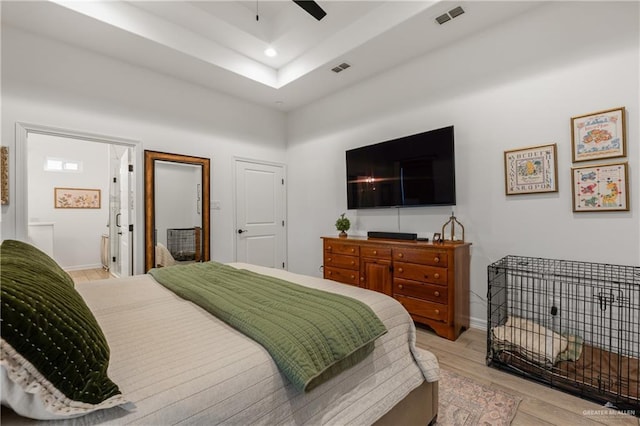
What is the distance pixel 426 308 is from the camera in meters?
2.83

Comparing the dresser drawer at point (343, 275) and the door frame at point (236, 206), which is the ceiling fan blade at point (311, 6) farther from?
the door frame at point (236, 206)

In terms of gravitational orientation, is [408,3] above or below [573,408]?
above

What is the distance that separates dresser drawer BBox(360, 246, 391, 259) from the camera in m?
3.14

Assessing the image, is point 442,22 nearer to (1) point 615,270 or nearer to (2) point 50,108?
(1) point 615,270

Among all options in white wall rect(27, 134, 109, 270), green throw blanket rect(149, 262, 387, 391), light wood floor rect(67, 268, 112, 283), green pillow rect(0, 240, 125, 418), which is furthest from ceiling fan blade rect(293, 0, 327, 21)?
white wall rect(27, 134, 109, 270)

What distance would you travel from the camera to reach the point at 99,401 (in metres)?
0.72

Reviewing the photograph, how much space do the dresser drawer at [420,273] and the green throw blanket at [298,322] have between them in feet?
5.27

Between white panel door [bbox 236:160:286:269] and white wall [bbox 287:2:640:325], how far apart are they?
165cm

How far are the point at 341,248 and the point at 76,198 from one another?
5780 mm

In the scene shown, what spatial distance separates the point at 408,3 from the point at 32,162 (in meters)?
6.87

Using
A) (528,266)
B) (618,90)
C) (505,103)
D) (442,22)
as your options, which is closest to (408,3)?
(442,22)

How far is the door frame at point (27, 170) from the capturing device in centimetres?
286

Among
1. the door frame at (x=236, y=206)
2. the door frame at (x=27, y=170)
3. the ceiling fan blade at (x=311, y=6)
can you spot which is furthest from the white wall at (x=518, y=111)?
the door frame at (x=27, y=170)

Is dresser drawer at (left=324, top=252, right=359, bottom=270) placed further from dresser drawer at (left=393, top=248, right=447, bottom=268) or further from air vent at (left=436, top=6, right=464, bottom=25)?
air vent at (left=436, top=6, right=464, bottom=25)
